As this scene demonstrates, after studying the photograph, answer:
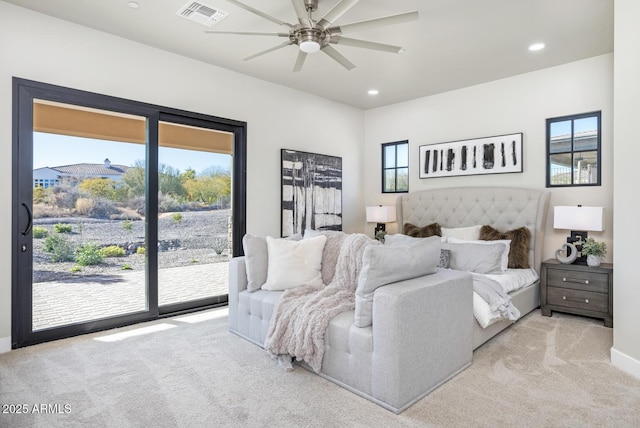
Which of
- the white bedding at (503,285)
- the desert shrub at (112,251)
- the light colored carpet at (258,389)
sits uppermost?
the desert shrub at (112,251)

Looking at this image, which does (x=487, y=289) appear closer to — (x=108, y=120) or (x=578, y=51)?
(x=578, y=51)

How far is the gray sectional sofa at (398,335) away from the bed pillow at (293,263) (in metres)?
0.10

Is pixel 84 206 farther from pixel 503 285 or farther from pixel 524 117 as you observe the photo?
pixel 524 117

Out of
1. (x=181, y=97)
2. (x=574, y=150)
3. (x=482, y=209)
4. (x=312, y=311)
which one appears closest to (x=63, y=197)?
(x=181, y=97)

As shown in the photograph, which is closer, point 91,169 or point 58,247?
point 58,247

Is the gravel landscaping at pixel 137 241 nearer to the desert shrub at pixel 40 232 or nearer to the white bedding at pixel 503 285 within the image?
the desert shrub at pixel 40 232

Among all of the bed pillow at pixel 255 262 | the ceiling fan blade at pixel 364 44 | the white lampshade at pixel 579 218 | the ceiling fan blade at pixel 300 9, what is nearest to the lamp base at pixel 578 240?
the white lampshade at pixel 579 218

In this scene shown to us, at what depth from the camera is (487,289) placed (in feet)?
9.86

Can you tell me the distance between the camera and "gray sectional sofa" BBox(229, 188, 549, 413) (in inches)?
79.9

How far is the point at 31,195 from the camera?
3.03 metres

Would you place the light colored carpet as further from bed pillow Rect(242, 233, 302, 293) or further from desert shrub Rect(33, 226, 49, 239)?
desert shrub Rect(33, 226, 49, 239)

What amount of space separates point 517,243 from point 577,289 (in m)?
0.70

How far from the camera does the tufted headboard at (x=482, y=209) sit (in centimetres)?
417

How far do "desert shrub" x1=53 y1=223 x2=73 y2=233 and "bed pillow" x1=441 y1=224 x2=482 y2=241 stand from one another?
409 cm
